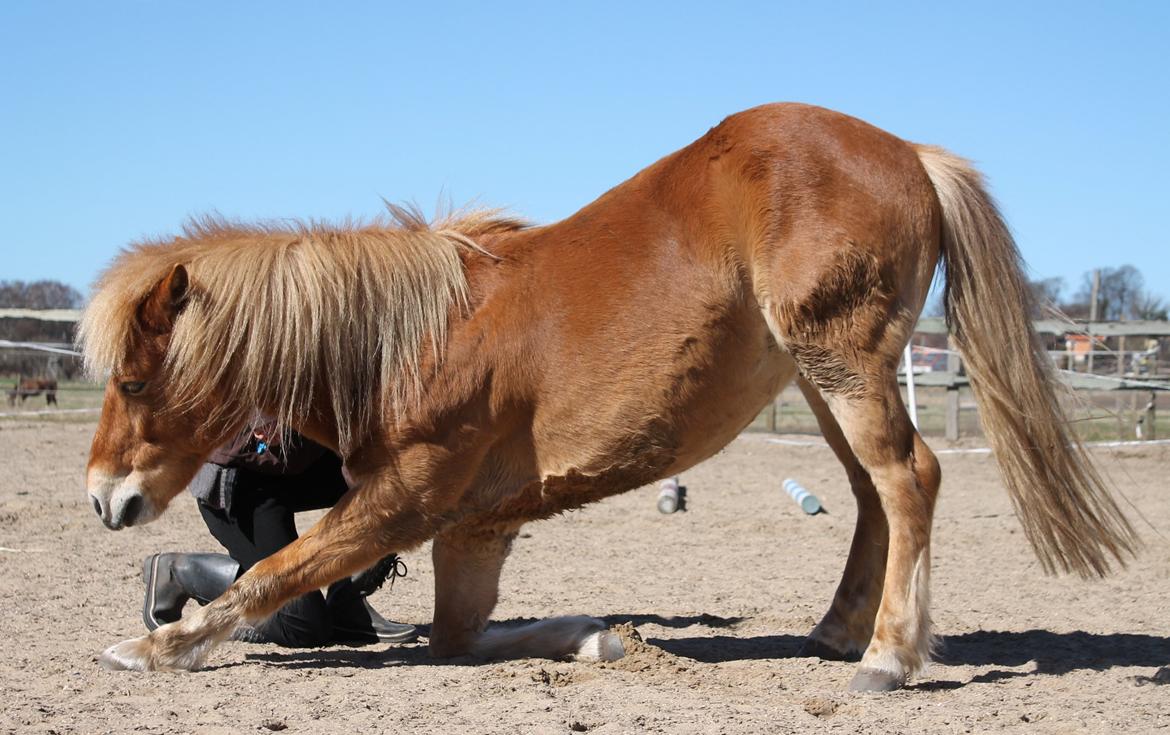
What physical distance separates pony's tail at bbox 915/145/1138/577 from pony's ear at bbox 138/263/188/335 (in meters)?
2.69

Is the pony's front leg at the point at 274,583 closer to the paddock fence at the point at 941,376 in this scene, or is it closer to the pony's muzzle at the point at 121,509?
the pony's muzzle at the point at 121,509

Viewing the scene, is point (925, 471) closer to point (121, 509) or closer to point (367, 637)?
point (367, 637)

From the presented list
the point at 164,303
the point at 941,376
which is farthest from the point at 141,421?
the point at 941,376

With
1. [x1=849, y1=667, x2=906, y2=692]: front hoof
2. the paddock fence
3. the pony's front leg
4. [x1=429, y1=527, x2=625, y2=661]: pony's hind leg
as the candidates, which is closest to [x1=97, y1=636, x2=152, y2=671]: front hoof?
the pony's front leg

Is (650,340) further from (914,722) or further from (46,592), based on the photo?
(46,592)

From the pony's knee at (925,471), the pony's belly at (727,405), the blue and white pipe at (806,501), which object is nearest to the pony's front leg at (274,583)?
the pony's belly at (727,405)

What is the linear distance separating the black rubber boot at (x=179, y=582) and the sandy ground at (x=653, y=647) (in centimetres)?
22

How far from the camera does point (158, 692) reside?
341 centimetres

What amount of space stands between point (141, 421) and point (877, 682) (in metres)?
2.67

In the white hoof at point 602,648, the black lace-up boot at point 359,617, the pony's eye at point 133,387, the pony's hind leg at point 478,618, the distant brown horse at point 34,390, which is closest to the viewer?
the pony's eye at point 133,387

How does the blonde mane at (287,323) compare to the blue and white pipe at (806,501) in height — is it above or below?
above

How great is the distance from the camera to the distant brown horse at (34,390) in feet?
61.4

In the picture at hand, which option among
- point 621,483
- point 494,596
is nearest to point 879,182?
point 621,483

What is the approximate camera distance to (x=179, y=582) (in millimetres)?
4391
